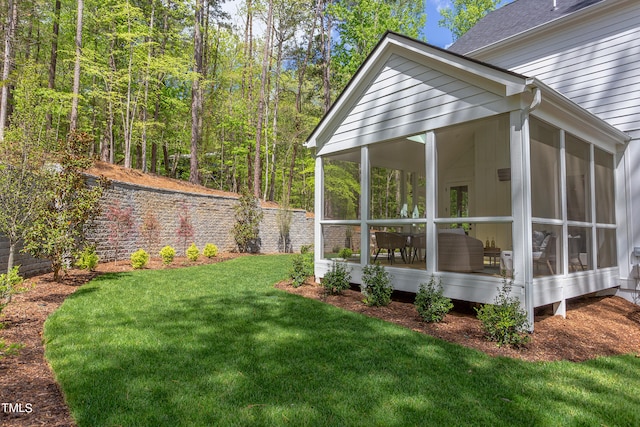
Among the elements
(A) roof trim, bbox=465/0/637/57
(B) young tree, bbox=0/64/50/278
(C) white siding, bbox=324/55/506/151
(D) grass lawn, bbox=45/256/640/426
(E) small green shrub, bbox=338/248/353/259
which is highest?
(A) roof trim, bbox=465/0/637/57

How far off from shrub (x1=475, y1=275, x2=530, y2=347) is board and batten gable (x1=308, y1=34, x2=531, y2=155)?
2.67m

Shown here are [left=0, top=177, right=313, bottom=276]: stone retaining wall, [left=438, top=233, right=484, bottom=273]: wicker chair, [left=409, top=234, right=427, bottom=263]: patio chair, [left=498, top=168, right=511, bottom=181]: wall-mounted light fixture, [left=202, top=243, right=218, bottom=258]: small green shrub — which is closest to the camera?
[left=438, top=233, right=484, bottom=273]: wicker chair

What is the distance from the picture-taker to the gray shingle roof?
8623 mm

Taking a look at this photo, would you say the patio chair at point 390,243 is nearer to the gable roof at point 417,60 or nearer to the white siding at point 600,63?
the gable roof at point 417,60

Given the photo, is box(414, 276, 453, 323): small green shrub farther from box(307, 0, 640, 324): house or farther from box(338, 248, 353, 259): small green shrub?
box(338, 248, 353, 259): small green shrub

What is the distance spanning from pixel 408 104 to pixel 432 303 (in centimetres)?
345

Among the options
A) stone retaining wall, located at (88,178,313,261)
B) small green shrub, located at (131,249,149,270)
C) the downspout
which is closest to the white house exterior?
the downspout

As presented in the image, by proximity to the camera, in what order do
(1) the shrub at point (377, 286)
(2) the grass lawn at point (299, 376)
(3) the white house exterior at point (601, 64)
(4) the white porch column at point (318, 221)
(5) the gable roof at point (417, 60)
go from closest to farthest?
(2) the grass lawn at point (299, 376) → (5) the gable roof at point (417, 60) → (1) the shrub at point (377, 286) → (3) the white house exterior at point (601, 64) → (4) the white porch column at point (318, 221)

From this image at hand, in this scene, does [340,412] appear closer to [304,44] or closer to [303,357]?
[303,357]

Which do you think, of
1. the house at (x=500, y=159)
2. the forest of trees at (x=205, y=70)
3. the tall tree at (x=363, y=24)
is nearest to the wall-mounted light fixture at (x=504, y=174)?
the house at (x=500, y=159)

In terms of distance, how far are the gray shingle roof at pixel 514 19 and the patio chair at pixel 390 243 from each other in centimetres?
614

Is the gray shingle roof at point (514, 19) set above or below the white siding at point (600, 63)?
above

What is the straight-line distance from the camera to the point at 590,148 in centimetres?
631

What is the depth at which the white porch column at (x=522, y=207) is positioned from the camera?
465cm
